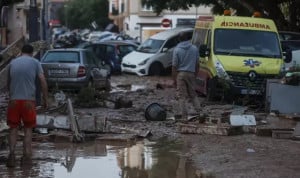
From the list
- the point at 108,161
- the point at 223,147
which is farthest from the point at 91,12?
the point at 108,161

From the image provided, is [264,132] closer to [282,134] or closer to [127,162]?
[282,134]

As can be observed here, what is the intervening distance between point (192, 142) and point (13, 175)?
3.82 metres

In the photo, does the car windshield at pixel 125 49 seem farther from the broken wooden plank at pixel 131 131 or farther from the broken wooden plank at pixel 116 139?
the broken wooden plank at pixel 116 139

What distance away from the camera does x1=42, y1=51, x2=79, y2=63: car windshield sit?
21969mm

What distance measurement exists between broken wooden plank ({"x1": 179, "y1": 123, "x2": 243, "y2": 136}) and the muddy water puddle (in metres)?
0.84

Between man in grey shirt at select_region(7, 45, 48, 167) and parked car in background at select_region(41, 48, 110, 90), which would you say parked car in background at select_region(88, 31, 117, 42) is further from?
man in grey shirt at select_region(7, 45, 48, 167)

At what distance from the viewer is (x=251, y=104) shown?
18.2 metres

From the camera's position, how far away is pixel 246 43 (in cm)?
1922

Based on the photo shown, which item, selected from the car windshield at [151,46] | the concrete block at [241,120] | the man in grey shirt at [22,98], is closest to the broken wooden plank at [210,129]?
the concrete block at [241,120]

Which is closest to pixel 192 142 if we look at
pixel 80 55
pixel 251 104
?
pixel 251 104

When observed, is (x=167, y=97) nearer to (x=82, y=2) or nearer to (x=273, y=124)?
(x=273, y=124)

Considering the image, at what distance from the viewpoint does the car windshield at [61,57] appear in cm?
2197

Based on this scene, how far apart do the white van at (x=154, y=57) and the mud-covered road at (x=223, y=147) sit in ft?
44.4

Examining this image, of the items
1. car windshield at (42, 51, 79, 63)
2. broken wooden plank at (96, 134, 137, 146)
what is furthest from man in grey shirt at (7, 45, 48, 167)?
car windshield at (42, 51, 79, 63)
